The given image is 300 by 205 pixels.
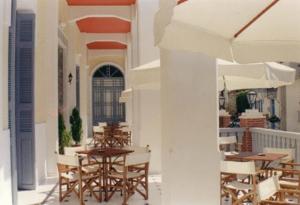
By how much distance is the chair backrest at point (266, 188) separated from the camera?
3.66 metres

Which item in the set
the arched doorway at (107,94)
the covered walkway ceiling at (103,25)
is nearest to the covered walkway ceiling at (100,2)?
the covered walkway ceiling at (103,25)

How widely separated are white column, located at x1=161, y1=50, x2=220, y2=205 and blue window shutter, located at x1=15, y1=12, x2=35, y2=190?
4.66 meters

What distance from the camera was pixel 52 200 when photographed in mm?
6746

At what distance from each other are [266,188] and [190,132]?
1016mm

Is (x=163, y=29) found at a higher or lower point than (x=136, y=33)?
lower

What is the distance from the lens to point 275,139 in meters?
8.67

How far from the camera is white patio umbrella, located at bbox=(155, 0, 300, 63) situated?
113 inches

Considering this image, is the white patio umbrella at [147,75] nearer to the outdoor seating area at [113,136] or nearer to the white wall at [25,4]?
the white wall at [25,4]

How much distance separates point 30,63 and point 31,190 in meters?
2.43

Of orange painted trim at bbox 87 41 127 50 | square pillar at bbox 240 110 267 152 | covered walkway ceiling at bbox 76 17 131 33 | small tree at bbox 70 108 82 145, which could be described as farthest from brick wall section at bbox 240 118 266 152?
orange painted trim at bbox 87 41 127 50

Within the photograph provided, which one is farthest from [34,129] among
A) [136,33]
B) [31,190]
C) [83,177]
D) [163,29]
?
[163,29]

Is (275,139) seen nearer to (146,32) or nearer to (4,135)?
(146,32)

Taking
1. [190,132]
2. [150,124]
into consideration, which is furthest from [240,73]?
[150,124]

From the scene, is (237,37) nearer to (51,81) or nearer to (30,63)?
(30,63)
